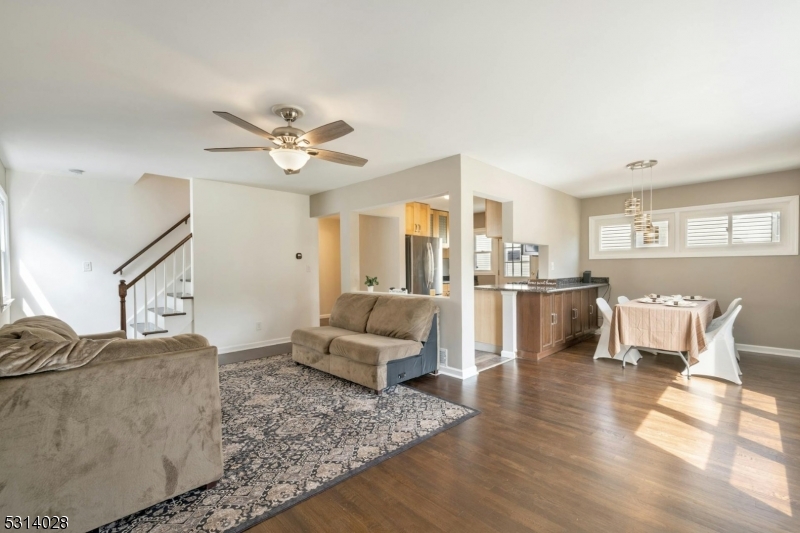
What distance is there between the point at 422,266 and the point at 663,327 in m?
3.60

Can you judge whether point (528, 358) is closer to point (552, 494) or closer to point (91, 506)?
point (552, 494)

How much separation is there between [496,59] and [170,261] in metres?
5.64

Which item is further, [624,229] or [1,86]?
[624,229]

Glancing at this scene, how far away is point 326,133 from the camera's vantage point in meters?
2.54

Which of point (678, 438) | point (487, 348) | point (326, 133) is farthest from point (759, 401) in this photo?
point (326, 133)

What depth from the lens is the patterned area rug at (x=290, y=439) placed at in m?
1.81

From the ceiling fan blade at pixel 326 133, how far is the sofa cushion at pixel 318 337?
2.17m

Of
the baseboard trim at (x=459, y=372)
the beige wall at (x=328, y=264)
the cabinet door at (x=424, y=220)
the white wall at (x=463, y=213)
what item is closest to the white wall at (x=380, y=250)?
the cabinet door at (x=424, y=220)

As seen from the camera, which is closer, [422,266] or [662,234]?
[662,234]

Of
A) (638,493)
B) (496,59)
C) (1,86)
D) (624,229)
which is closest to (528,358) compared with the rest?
(638,493)

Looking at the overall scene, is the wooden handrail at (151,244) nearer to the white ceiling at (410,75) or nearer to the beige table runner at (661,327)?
the white ceiling at (410,75)

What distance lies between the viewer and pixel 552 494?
1939 millimetres

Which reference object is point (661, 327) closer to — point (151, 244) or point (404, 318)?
point (404, 318)

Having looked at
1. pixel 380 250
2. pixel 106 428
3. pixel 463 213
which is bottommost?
pixel 106 428
